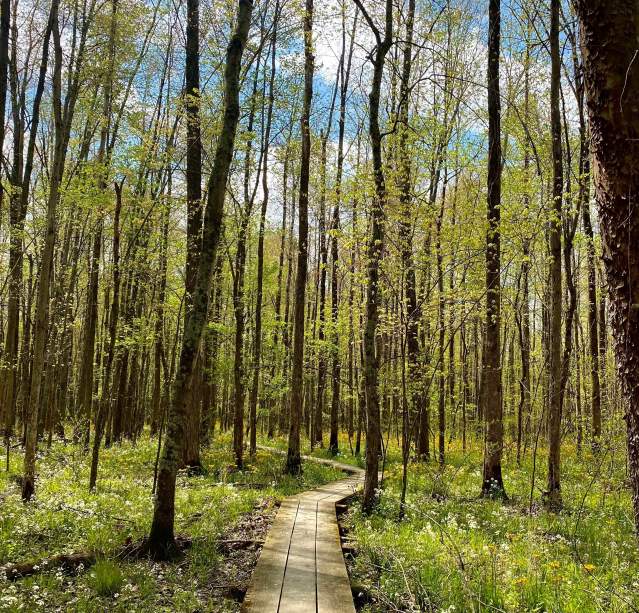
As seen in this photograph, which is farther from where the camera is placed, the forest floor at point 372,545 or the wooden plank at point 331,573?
the forest floor at point 372,545

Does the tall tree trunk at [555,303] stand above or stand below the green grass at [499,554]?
above

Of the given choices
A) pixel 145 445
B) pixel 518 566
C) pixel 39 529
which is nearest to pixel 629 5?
pixel 518 566

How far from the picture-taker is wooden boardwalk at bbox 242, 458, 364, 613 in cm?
459

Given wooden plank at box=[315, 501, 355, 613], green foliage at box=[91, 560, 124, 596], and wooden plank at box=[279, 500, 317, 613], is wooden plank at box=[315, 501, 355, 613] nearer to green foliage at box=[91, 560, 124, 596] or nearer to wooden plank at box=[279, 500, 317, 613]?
wooden plank at box=[279, 500, 317, 613]

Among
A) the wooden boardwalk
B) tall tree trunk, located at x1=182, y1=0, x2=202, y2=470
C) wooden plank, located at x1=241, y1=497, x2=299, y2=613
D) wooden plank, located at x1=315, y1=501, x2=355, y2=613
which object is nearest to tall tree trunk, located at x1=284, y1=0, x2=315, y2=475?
tall tree trunk, located at x1=182, y1=0, x2=202, y2=470

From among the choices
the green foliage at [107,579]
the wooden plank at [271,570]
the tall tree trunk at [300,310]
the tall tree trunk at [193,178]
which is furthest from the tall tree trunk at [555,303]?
the tall tree trunk at [193,178]

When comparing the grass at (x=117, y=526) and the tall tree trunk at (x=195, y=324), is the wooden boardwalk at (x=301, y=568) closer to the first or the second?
the grass at (x=117, y=526)

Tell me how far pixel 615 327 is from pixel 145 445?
16.8m

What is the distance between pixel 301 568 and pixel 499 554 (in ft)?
7.27

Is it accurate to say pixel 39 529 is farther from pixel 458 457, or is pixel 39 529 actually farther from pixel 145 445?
pixel 458 457

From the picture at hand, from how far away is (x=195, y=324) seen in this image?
6.25 meters

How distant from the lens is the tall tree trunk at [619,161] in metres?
2.32

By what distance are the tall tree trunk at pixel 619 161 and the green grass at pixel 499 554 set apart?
6.09 ft

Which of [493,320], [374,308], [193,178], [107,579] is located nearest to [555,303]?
[493,320]
